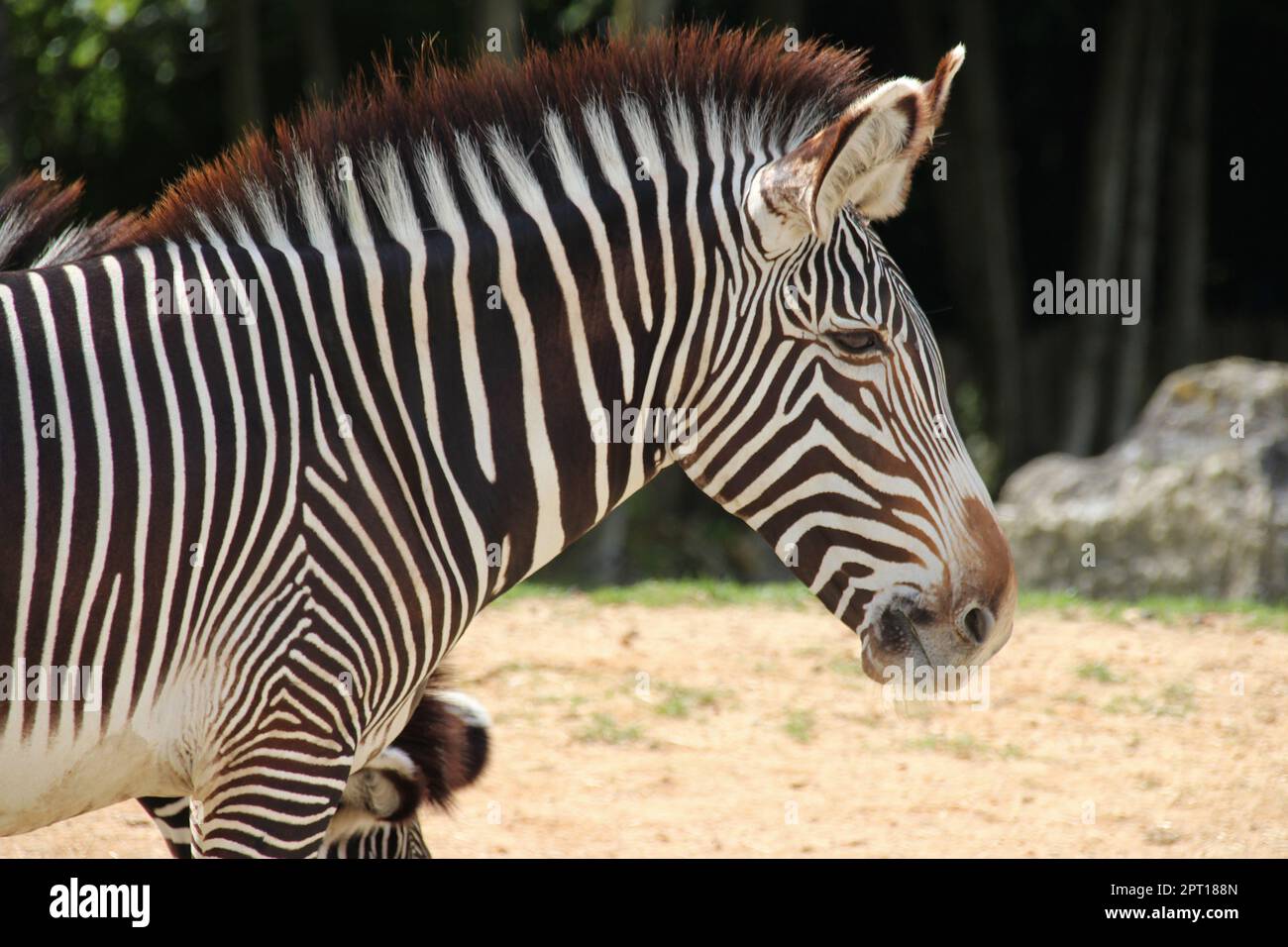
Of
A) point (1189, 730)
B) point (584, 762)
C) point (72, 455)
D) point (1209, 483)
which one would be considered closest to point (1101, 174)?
point (1209, 483)

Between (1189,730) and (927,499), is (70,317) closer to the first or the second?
(927,499)

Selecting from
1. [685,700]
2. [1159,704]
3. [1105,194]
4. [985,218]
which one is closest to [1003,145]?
[985,218]

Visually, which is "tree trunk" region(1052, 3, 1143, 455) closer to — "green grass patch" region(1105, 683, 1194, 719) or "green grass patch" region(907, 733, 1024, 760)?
"green grass patch" region(1105, 683, 1194, 719)

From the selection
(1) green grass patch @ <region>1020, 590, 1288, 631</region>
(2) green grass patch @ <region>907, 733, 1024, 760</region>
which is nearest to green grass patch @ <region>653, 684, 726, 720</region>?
(2) green grass patch @ <region>907, 733, 1024, 760</region>

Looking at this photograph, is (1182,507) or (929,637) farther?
(1182,507)

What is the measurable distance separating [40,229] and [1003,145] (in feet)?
48.4

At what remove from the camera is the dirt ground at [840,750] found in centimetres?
529

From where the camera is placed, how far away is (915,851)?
5.16m

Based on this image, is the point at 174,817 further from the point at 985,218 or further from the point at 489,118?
the point at 985,218

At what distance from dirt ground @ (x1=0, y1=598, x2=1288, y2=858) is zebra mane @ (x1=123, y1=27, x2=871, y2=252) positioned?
8.08ft

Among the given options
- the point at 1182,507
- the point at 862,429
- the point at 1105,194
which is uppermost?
the point at 1105,194

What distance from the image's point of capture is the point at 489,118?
3086 millimetres

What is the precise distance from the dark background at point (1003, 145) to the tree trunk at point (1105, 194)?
0.03m

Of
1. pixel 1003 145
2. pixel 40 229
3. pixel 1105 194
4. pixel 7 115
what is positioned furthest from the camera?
pixel 1003 145
